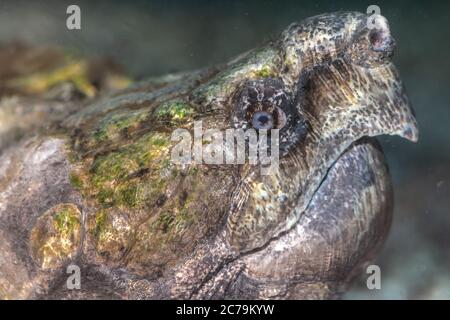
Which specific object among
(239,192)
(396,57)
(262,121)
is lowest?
(239,192)

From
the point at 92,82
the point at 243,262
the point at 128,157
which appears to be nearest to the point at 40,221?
the point at 128,157

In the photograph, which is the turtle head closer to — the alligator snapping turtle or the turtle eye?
the alligator snapping turtle

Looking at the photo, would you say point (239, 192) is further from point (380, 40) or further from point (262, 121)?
point (380, 40)

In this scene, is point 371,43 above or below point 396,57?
below

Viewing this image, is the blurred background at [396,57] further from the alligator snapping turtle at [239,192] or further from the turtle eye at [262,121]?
the turtle eye at [262,121]

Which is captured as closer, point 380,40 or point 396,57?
point 380,40

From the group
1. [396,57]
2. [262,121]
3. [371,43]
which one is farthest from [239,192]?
[396,57]
